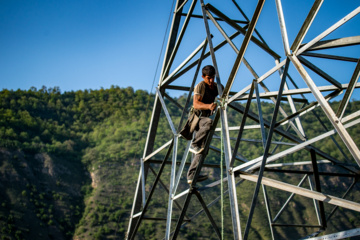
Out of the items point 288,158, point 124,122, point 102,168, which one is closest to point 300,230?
point 288,158

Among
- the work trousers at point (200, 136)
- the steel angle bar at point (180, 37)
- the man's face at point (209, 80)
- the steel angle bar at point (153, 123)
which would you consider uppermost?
the steel angle bar at point (180, 37)

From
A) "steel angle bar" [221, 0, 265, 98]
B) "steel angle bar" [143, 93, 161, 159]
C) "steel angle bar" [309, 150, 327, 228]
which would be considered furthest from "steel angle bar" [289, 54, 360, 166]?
"steel angle bar" [143, 93, 161, 159]

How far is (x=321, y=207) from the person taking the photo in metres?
6.16

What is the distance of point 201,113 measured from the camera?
5.87 meters

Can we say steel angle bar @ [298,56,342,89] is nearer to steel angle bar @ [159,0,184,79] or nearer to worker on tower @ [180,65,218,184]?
worker on tower @ [180,65,218,184]

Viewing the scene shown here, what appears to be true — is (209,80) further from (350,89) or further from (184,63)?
(350,89)

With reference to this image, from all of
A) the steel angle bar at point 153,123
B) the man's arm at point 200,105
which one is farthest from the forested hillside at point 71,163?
the man's arm at point 200,105

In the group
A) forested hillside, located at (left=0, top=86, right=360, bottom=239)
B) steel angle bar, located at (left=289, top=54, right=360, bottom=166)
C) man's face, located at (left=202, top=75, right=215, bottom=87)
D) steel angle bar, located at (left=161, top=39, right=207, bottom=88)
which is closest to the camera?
steel angle bar, located at (left=289, top=54, right=360, bottom=166)

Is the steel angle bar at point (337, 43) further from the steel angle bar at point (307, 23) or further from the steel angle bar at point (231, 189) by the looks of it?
the steel angle bar at point (231, 189)

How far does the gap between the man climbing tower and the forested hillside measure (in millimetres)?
11678

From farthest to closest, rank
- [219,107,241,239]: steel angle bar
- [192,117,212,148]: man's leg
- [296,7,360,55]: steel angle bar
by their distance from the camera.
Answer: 1. [192,117,212,148]: man's leg
2. [219,107,241,239]: steel angle bar
3. [296,7,360,55]: steel angle bar

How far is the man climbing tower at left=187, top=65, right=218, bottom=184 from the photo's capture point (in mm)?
5664

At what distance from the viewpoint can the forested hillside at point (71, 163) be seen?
23891 mm

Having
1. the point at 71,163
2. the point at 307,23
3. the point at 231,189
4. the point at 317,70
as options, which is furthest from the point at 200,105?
the point at 71,163
